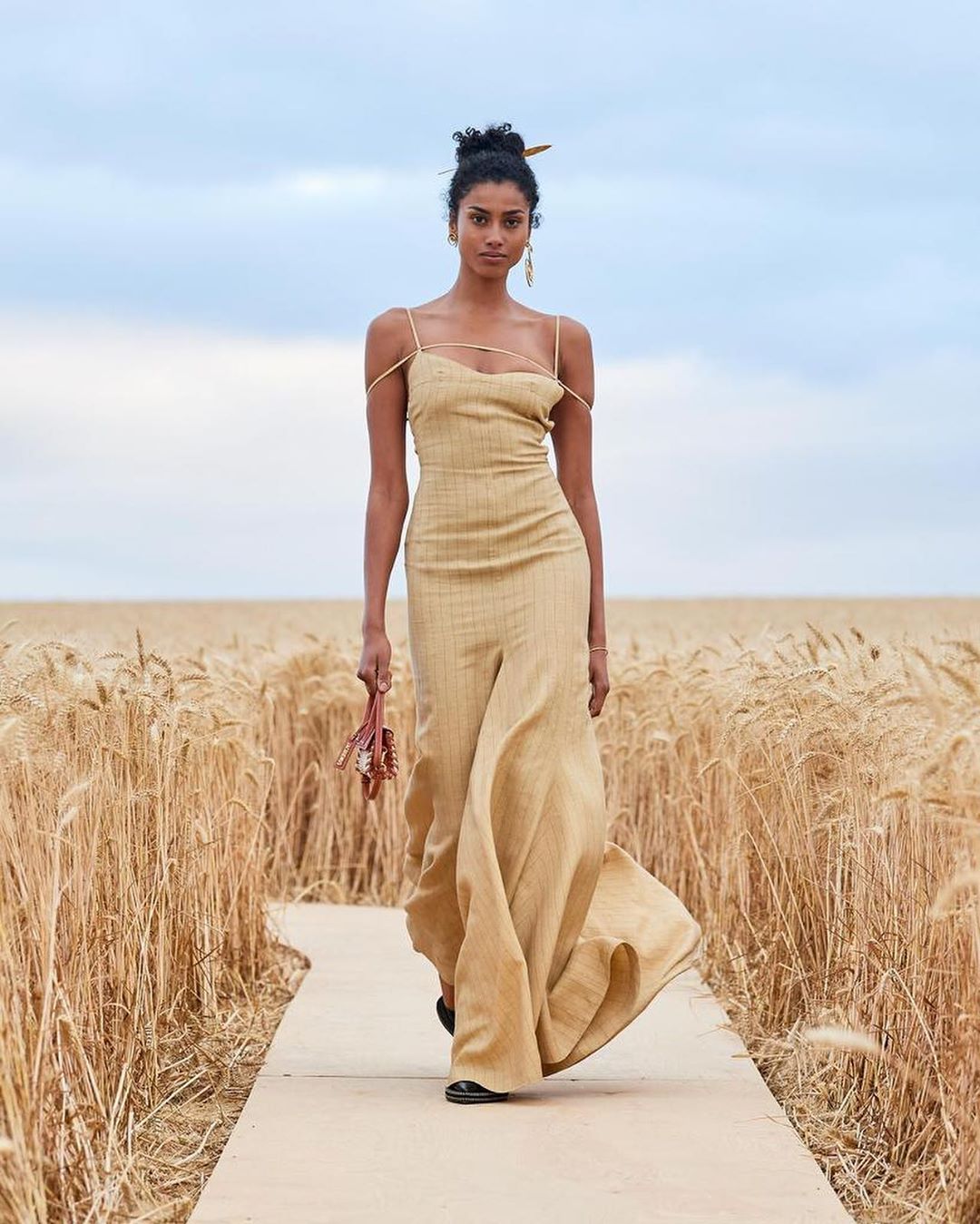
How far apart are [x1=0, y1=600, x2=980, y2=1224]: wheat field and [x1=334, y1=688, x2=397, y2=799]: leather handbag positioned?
1.64 ft

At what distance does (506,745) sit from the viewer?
3393mm

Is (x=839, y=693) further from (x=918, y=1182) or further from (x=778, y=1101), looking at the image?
(x=918, y=1182)

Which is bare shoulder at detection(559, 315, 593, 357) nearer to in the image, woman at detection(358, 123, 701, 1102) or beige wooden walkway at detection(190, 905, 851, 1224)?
woman at detection(358, 123, 701, 1102)

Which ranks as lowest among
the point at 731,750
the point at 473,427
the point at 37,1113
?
the point at 37,1113

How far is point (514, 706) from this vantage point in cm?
343

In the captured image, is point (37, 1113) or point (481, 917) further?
point (481, 917)

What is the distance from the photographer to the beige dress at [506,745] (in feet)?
11.1

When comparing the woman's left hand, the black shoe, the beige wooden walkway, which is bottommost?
the beige wooden walkway

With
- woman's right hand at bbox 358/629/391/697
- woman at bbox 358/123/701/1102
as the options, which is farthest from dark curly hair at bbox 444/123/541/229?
woman's right hand at bbox 358/629/391/697

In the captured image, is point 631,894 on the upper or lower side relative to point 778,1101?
upper

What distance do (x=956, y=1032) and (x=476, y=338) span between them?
66.0 inches

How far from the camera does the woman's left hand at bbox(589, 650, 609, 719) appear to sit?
146 inches

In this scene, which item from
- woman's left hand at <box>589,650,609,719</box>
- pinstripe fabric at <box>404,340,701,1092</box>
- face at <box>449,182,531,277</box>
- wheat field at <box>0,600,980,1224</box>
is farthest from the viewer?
woman's left hand at <box>589,650,609,719</box>

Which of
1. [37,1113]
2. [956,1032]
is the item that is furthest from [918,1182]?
[37,1113]
